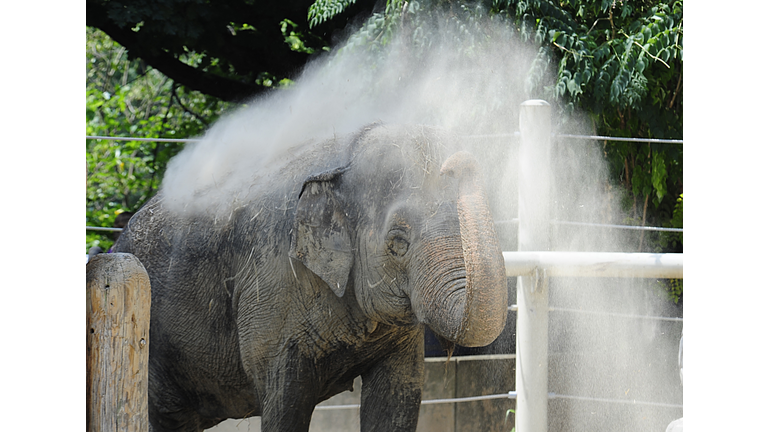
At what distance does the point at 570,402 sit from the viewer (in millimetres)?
4410

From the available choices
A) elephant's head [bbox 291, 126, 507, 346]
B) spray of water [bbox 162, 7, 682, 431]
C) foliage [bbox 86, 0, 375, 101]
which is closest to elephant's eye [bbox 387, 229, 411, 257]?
elephant's head [bbox 291, 126, 507, 346]

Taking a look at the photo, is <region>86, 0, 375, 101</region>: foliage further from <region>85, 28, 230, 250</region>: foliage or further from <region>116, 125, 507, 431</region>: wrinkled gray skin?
<region>116, 125, 507, 431</region>: wrinkled gray skin

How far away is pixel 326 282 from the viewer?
9.28 feet

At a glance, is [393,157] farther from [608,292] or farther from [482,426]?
[608,292]

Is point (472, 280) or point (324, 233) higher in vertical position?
point (324, 233)

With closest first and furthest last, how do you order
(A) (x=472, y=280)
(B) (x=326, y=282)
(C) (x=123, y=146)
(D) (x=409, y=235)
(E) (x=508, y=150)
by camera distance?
(A) (x=472, y=280) < (D) (x=409, y=235) < (B) (x=326, y=282) < (E) (x=508, y=150) < (C) (x=123, y=146)

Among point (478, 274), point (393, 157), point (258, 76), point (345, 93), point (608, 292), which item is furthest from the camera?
point (258, 76)

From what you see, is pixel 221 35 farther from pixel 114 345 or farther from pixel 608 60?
pixel 114 345

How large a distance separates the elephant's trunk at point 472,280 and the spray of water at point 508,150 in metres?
1.53

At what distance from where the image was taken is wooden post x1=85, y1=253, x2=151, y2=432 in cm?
196

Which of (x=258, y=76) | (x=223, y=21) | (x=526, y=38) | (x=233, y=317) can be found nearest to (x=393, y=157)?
(x=233, y=317)

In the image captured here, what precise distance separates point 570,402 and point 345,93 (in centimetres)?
202

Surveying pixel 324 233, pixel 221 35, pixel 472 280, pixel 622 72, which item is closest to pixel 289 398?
pixel 324 233

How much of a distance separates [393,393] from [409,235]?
2.57 feet
